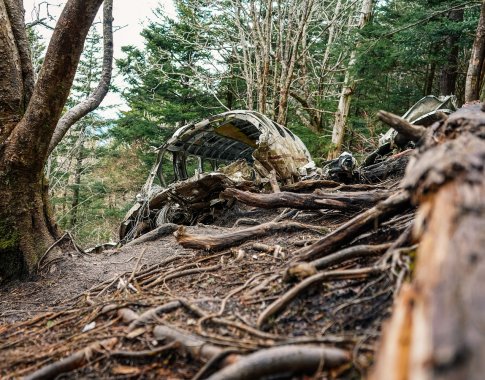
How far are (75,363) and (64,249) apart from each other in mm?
3522

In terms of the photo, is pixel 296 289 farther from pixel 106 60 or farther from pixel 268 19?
pixel 268 19

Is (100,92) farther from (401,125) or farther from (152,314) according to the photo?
(401,125)

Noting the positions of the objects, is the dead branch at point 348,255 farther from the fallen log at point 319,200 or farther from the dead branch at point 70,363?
the fallen log at point 319,200

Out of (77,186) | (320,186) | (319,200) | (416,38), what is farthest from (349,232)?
(77,186)

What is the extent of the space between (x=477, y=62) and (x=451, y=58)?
3.79m

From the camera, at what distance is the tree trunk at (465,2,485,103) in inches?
257

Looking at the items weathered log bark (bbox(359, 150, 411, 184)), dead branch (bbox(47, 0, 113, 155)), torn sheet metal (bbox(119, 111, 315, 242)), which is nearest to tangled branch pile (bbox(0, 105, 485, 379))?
weathered log bark (bbox(359, 150, 411, 184))

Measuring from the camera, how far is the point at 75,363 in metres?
1.85

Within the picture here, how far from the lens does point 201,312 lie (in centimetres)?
216

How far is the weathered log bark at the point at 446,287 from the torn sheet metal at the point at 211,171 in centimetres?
528

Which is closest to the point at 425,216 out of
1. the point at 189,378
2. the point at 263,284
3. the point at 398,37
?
the point at 189,378

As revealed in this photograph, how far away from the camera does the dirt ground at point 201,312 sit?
169 centimetres

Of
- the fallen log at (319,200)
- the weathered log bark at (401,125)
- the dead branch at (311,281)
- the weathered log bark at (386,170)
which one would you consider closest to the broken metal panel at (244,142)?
the weathered log bark at (386,170)

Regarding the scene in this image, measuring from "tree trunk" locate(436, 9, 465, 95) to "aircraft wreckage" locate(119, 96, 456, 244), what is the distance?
14.0 feet
